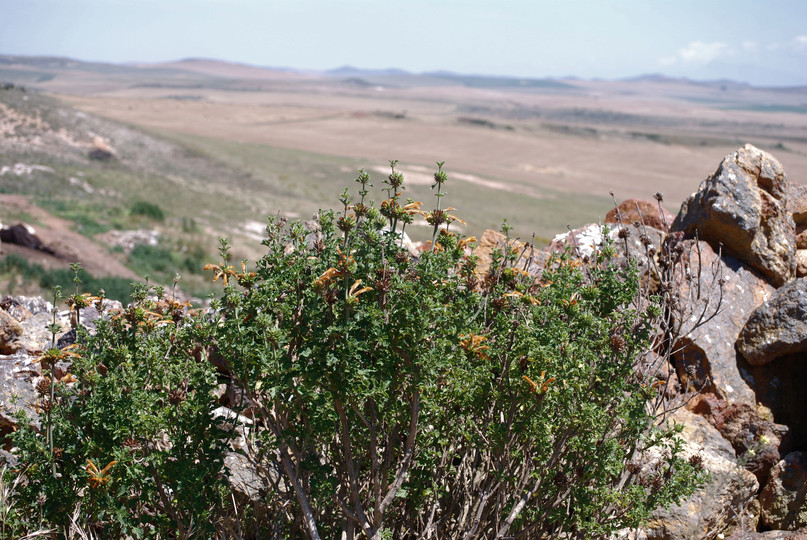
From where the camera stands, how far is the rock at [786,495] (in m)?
4.05

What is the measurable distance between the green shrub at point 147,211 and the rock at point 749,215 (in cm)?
2375

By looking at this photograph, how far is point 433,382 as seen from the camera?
253 centimetres

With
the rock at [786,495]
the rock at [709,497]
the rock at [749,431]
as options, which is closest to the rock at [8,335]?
the rock at [709,497]

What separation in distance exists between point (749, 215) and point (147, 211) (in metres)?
24.9

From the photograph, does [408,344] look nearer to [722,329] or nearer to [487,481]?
[487,481]

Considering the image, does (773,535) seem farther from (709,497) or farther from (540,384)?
(540,384)

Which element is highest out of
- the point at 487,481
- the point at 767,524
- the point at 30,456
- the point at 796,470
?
the point at 30,456

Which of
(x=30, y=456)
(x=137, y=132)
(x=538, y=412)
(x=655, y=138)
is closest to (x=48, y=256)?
(x=30, y=456)

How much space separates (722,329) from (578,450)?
2241mm

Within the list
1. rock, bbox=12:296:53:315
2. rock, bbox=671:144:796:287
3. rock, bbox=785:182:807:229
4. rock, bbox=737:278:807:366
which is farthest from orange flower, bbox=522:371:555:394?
rock, bbox=12:296:53:315

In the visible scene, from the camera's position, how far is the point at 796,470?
4.14 meters

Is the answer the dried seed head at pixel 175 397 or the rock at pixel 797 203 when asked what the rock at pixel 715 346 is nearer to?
the rock at pixel 797 203

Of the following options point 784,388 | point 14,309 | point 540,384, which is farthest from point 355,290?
point 14,309

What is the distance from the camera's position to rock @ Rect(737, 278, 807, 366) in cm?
437
